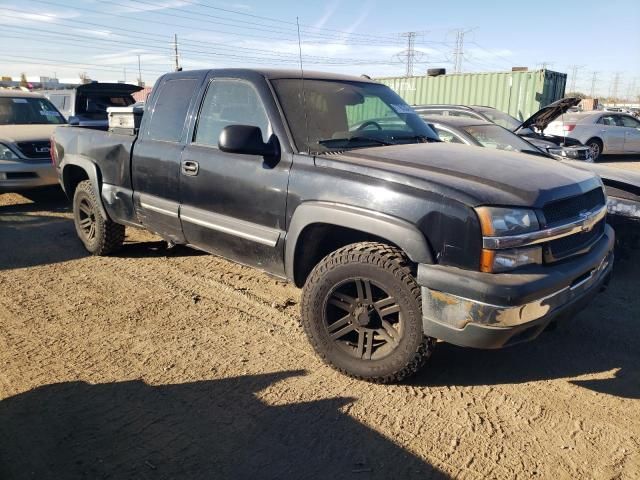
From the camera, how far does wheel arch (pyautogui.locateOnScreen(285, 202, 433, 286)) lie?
2762 millimetres

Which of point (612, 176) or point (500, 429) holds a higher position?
point (612, 176)

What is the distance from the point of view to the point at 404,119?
13.9ft

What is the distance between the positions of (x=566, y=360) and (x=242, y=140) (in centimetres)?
265

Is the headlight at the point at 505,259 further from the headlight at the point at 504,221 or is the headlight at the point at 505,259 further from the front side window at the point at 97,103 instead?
the front side window at the point at 97,103

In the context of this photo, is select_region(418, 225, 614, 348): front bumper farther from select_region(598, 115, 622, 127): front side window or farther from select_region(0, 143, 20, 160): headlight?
select_region(598, 115, 622, 127): front side window

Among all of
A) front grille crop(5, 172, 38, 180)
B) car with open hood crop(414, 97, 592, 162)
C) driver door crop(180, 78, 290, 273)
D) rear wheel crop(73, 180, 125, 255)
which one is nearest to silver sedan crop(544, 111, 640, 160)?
car with open hood crop(414, 97, 592, 162)

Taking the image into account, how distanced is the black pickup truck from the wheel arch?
1 cm

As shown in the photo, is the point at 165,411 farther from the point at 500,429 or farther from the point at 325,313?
the point at 500,429

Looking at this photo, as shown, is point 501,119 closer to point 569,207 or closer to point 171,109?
point 171,109

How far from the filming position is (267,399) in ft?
9.73

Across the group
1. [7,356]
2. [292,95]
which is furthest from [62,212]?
[292,95]

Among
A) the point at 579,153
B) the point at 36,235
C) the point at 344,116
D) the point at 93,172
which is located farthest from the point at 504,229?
the point at 579,153

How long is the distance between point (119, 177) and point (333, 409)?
126 inches

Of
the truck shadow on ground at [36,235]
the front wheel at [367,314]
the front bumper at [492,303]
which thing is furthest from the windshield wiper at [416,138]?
the truck shadow on ground at [36,235]
